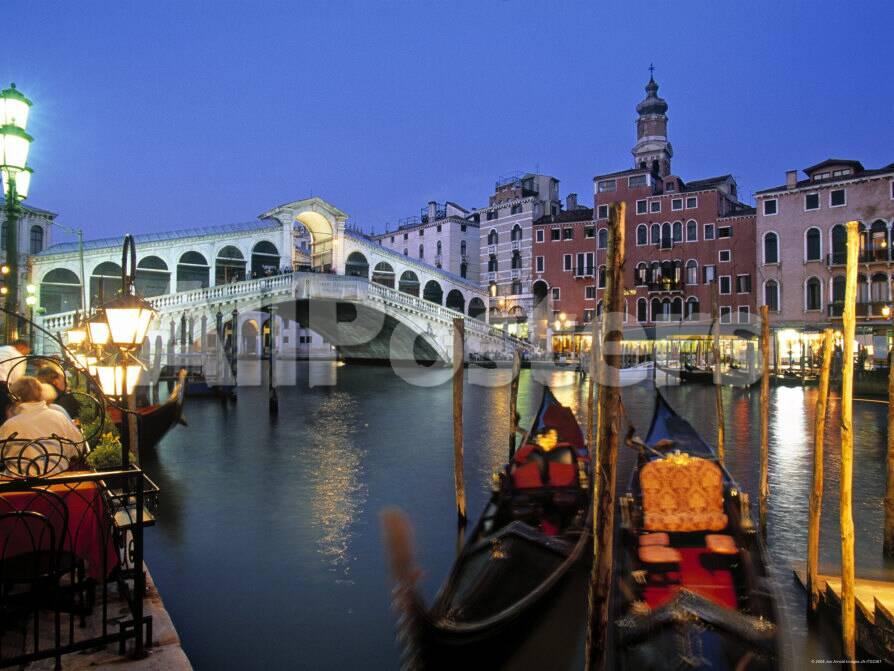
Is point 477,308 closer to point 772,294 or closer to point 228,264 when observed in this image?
point 228,264

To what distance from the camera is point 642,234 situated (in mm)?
27953

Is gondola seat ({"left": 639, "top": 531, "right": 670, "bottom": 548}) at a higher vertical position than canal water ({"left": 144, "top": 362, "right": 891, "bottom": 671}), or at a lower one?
higher

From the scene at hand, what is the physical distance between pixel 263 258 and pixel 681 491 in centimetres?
2490

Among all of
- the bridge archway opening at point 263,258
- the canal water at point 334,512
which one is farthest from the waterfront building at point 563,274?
→ the canal water at point 334,512

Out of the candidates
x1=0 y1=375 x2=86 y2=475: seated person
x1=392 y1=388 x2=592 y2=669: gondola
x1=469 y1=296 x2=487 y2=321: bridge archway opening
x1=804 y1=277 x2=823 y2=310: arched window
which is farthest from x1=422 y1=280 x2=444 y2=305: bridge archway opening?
x1=0 y1=375 x2=86 y2=475: seated person

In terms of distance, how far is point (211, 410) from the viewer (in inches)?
560

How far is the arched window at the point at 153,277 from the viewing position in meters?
23.7

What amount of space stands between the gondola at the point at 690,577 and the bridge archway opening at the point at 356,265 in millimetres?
25531

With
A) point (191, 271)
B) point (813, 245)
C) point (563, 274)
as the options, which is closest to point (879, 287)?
point (813, 245)

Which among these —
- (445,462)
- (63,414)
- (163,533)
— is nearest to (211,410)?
(445,462)

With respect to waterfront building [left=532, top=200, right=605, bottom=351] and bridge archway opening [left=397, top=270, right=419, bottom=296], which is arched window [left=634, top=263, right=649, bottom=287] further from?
bridge archway opening [left=397, top=270, right=419, bottom=296]

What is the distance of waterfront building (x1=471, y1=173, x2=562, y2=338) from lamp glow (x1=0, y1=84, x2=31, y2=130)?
28.3 m

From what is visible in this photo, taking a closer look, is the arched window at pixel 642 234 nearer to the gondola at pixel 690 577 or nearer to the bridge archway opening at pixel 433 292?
the bridge archway opening at pixel 433 292

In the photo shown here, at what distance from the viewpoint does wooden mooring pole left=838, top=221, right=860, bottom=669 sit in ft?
10.8
